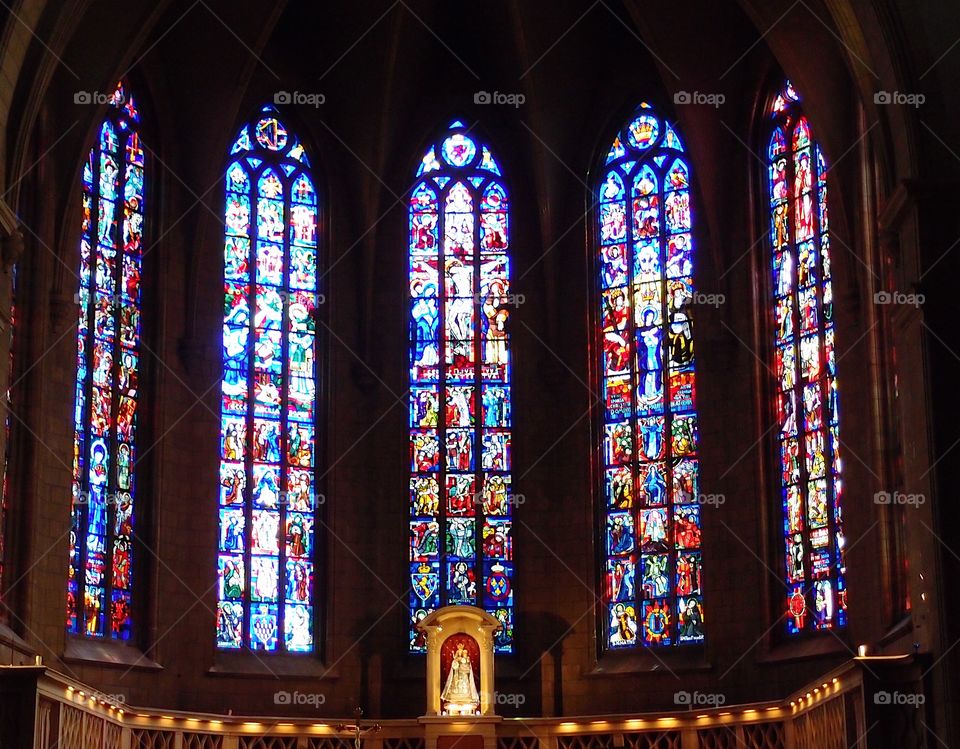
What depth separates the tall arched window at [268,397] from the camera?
88.7ft

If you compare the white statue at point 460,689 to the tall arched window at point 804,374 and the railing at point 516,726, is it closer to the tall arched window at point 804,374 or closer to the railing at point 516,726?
the railing at point 516,726

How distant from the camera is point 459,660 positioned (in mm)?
25766

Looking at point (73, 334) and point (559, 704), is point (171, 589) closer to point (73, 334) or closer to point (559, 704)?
point (73, 334)

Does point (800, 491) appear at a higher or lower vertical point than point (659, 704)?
higher

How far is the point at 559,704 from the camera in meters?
26.8

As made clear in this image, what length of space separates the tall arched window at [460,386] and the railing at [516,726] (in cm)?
203

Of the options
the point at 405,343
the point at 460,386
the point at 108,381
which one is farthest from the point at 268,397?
the point at 460,386

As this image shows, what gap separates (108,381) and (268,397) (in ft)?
9.30

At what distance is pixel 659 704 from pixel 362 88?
35.6 feet

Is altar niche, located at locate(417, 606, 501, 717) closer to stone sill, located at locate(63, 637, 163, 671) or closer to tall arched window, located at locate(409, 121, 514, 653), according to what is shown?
tall arched window, located at locate(409, 121, 514, 653)

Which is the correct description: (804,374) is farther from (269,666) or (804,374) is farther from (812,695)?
(269,666)

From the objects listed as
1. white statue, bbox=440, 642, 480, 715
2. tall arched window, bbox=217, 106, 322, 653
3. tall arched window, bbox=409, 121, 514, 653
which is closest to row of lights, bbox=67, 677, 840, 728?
→ white statue, bbox=440, 642, 480, 715

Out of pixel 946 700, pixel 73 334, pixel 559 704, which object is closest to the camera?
pixel 946 700

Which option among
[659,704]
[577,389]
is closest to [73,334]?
[577,389]
